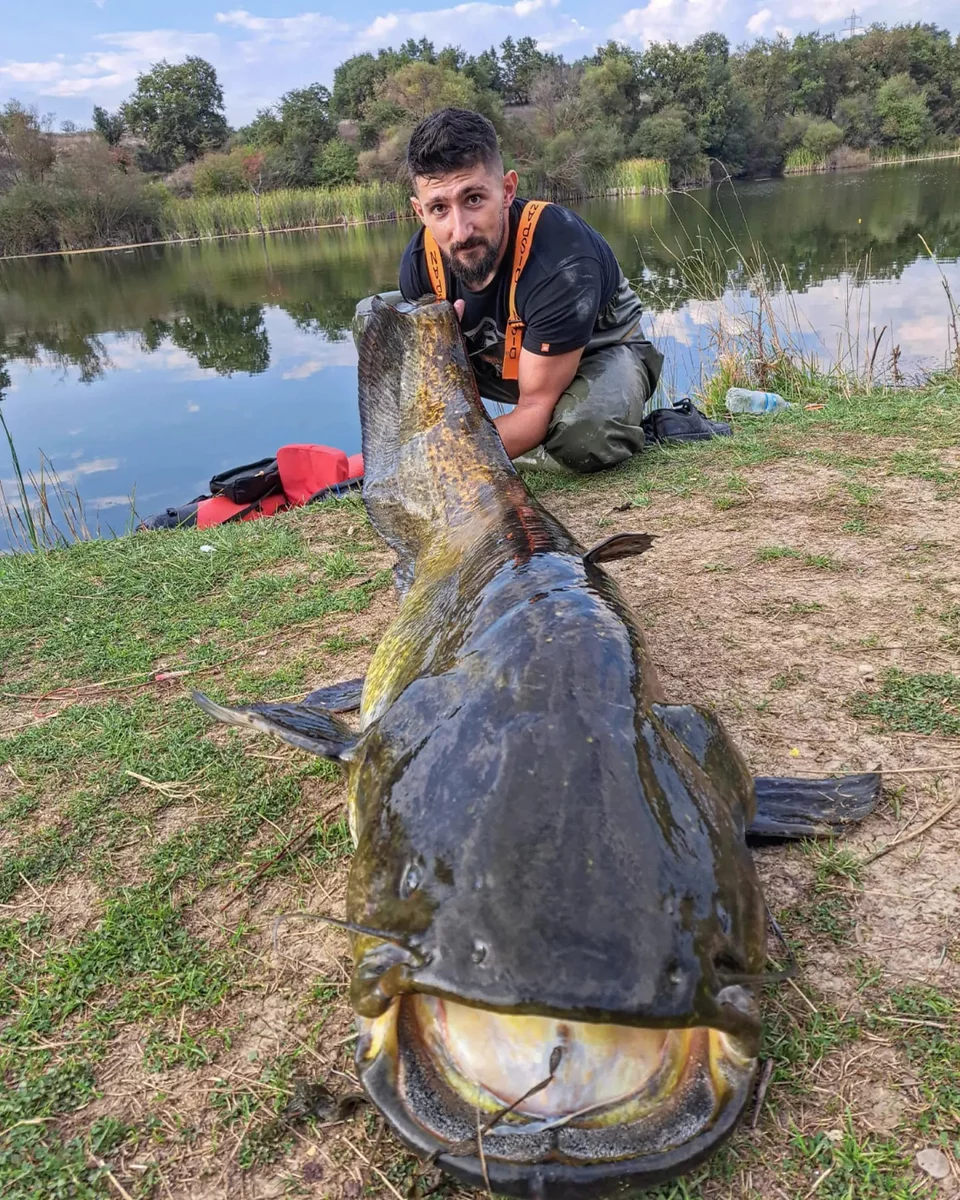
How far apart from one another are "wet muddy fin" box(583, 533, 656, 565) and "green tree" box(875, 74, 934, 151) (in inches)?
2104

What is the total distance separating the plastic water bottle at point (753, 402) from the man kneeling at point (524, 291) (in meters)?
1.65

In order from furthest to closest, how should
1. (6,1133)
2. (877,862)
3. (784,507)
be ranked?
1. (784,507)
2. (877,862)
3. (6,1133)

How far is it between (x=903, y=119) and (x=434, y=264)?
52779mm

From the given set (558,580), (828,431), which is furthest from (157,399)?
(558,580)

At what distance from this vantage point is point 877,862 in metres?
1.78

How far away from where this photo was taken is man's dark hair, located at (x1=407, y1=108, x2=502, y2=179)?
12.2 feet

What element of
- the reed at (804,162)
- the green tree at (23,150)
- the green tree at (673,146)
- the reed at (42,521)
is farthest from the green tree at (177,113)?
the reed at (42,521)

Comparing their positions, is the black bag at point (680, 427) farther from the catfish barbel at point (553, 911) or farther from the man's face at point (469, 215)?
the catfish barbel at point (553, 911)

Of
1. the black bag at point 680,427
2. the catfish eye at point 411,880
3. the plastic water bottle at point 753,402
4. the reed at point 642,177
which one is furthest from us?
the reed at point 642,177

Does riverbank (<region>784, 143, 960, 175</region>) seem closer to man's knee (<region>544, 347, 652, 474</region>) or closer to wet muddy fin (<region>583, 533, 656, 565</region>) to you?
man's knee (<region>544, 347, 652, 474</region>)

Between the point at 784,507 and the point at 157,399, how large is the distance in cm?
963

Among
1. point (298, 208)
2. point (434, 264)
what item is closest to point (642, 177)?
point (298, 208)

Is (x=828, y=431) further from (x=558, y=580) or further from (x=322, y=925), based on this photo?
(x=322, y=925)

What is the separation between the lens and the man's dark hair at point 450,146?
372cm
